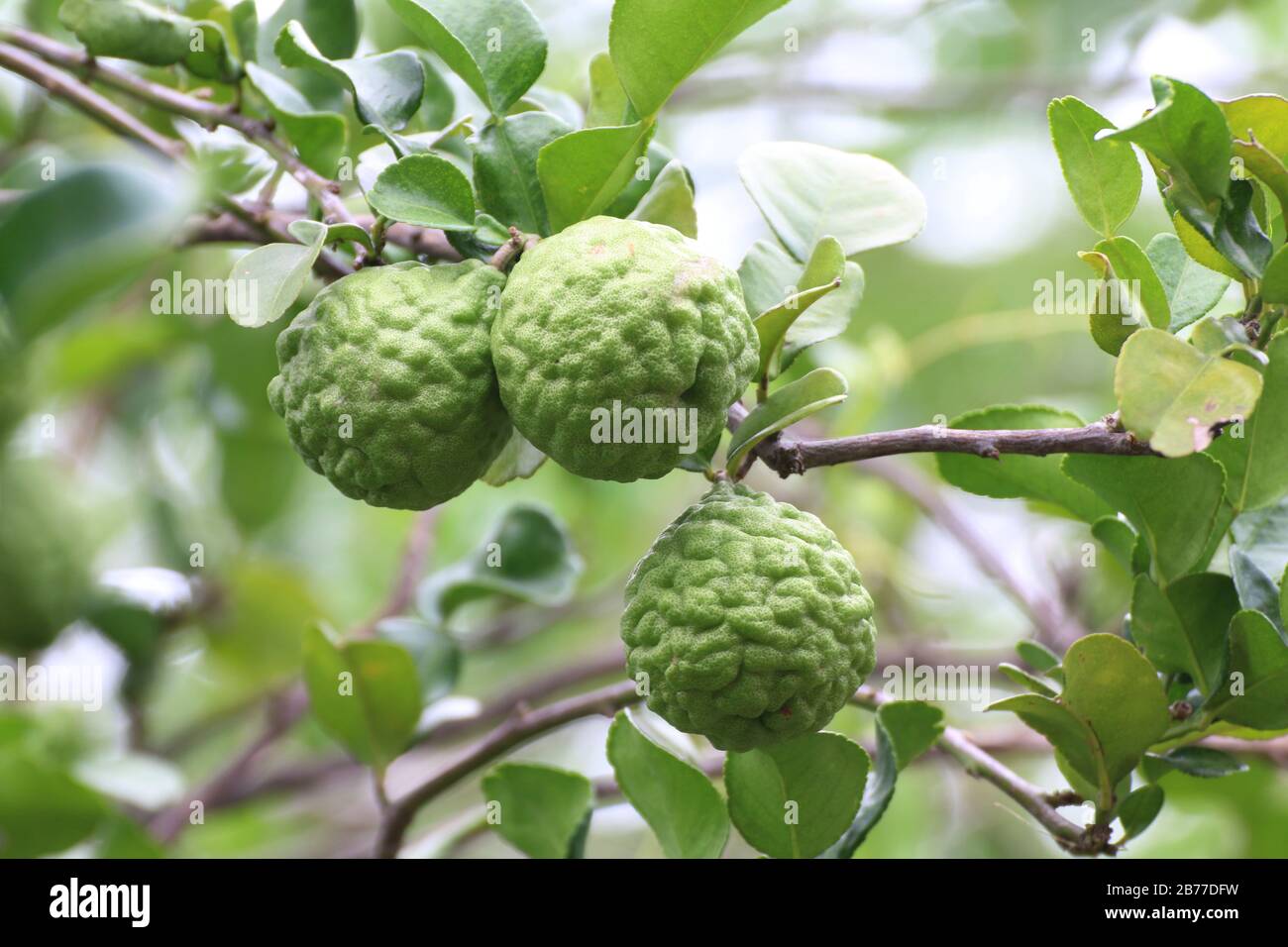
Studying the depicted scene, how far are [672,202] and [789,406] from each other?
0.21m

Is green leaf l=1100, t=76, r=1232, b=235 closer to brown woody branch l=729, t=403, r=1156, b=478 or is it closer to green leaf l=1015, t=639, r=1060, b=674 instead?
brown woody branch l=729, t=403, r=1156, b=478

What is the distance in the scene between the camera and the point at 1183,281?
3.41 ft

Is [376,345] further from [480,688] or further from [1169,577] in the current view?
[480,688]

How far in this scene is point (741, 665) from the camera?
90 centimetres

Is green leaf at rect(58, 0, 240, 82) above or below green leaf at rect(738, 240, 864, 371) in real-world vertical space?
above

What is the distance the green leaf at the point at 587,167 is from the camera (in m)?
0.93

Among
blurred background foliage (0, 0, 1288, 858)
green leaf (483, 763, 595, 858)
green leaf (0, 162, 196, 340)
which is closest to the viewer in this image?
green leaf (0, 162, 196, 340)

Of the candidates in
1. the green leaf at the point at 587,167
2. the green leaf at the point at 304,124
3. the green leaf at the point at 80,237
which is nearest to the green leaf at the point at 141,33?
the green leaf at the point at 304,124

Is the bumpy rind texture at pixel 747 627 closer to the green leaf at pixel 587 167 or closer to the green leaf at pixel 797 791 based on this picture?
the green leaf at pixel 797 791

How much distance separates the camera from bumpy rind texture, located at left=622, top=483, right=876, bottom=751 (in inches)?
35.4

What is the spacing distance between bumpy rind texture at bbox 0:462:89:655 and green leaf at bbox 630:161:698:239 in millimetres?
649

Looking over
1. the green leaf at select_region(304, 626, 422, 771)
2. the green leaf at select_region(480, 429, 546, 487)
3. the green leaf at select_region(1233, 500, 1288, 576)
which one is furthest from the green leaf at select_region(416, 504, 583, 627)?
the green leaf at select_region(1233, 500, 1288, 576)
